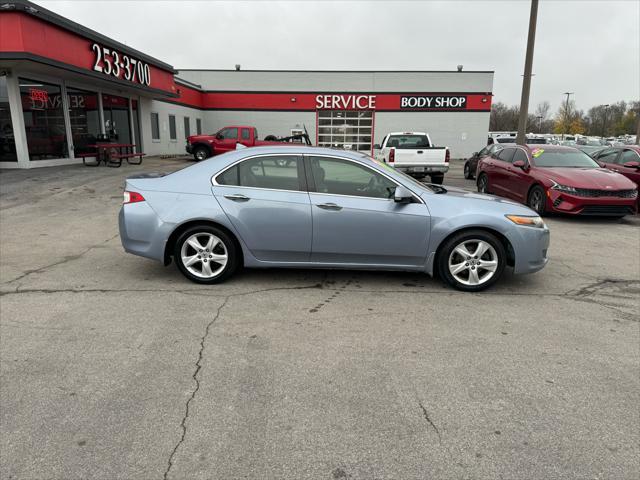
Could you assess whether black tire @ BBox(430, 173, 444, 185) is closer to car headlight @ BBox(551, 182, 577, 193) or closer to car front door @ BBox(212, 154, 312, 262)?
car headlight @ BBox(551, 182, 577, 193)

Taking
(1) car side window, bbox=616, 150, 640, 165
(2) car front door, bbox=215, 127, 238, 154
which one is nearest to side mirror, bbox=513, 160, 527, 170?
(1) car side window, bbox=616, 150, 640, 165

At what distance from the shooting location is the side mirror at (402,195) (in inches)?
193

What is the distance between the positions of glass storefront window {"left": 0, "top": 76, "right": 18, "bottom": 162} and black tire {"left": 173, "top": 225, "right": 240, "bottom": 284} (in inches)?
520

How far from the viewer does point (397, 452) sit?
249 centimetres

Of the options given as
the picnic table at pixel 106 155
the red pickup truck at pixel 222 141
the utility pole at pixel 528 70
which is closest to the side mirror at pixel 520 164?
the utility pole at pixel 528 70

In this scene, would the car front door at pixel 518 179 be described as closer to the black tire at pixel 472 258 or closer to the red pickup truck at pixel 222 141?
the black tire at pixel 472 258

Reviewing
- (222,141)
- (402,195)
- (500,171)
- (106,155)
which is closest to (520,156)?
(500,171)

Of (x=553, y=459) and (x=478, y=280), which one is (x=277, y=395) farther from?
(x=478, y=280)

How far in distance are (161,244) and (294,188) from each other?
62.5 inches

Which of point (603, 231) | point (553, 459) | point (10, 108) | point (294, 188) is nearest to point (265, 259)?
point (294, 188)

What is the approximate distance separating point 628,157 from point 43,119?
18.1 metres

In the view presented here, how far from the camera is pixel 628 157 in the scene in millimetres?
12008

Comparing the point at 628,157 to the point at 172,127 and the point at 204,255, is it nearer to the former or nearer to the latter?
the point at 204,255

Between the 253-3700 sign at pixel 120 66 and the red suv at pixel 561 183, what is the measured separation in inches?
555
